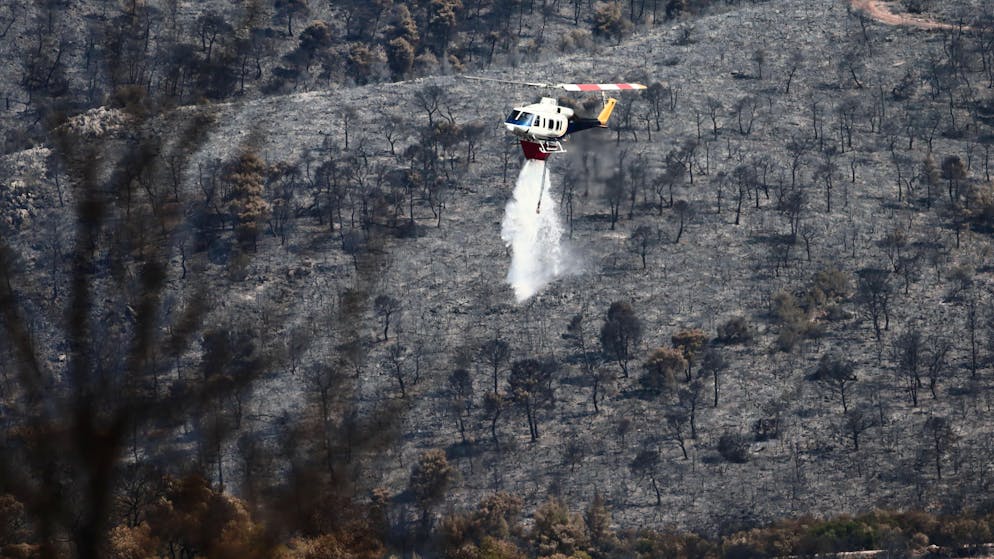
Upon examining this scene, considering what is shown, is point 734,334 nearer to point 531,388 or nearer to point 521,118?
point 531,388

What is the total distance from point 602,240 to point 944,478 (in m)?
52.3

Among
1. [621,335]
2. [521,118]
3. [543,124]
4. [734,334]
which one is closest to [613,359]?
[621,335]

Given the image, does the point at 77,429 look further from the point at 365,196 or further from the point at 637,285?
the point at 365,196

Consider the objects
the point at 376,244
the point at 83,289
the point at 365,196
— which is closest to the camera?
the point at 83,289

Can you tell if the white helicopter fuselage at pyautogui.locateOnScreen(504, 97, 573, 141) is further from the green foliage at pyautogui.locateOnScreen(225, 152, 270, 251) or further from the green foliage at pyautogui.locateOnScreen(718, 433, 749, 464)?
the green foliage at pyautogui.locateOnScreen(225, 152, 270, 251)

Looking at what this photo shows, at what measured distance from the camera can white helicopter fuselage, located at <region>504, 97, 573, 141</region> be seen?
318 ft

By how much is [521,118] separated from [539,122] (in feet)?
3.57

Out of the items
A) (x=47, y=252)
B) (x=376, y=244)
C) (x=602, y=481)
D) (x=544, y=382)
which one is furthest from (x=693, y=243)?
(x=376, y=244)

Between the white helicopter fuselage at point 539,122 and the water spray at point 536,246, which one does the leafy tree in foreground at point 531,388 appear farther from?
the white helicopter fuselage at point 539,122

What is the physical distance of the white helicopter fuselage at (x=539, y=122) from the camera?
318 feet

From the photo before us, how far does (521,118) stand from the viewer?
96.9 meters

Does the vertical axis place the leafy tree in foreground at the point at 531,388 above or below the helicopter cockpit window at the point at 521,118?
below

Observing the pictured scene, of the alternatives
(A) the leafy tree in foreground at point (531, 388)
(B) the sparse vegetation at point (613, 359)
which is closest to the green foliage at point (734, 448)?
(B) the sparse vegetation at point (613, 359)

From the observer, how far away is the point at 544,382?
534ft
